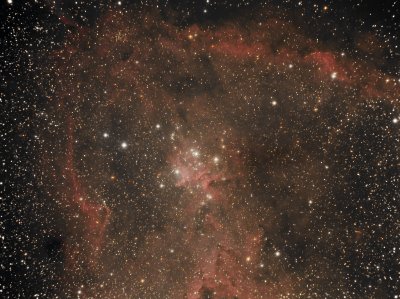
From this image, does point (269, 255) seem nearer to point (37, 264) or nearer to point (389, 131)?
point (389, 131)

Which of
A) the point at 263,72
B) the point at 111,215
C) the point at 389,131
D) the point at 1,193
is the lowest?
the point at 111,215

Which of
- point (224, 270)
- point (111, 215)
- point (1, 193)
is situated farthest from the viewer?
point (224, 270)

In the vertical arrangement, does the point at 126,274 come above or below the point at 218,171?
below

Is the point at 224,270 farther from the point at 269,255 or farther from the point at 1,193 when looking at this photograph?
the point at 1,193

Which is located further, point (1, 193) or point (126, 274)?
point (126, 274)

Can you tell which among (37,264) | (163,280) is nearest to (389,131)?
(163,280)

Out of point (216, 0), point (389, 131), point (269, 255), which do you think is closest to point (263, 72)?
point (216, 0)

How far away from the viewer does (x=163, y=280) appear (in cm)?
267

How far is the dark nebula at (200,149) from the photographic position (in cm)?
245

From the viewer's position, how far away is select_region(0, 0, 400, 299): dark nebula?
2447 mm

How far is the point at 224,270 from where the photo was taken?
2.75 m

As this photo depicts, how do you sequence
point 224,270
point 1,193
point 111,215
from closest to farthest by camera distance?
point 1,193
point 111,215
point 224,270

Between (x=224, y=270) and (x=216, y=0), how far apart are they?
8.46 feet

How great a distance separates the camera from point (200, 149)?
2609mm
